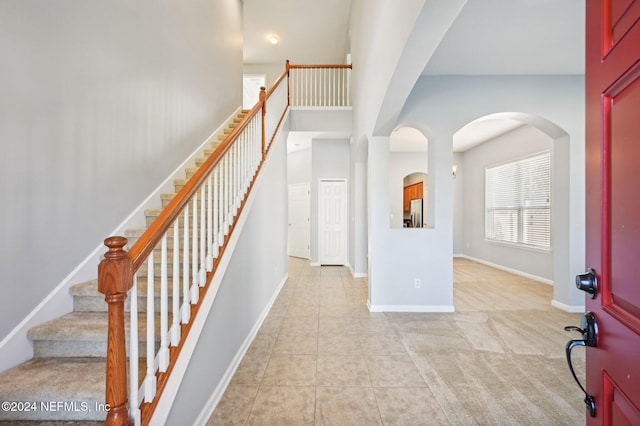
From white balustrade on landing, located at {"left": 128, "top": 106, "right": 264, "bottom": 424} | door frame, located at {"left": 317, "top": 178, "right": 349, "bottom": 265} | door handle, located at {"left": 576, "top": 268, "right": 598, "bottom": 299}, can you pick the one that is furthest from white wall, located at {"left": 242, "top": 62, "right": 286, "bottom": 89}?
door handle, located at {"left": 576, "top": 268, "right": 598, "bottom": 299}

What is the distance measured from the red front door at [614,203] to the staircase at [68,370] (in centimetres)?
185

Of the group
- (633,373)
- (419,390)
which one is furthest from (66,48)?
(419,390)

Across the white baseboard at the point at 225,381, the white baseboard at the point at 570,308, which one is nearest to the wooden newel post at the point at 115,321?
the white baseboard at the point at 225,381

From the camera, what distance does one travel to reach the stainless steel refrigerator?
7938 mm

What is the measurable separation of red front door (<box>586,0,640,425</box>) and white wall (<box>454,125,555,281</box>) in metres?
5.36

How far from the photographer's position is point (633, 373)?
573 millimetres

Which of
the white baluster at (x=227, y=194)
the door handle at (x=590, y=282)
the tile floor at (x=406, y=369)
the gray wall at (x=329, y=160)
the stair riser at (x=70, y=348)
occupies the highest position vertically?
the gray wall at (x=329, y=160)

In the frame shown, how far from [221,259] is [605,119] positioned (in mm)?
2000

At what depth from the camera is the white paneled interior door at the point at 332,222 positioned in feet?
21.2

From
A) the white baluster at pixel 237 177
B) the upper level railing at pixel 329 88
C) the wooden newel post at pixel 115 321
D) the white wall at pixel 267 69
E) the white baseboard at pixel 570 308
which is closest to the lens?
the wooden newel post at pixel 115 321

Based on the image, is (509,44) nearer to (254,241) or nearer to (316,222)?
(254,241)

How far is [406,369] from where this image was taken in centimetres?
222

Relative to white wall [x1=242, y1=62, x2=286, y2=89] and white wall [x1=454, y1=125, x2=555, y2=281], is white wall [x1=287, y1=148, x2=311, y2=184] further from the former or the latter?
white wall [x1=454, y1=125, x2=555, y2=281]

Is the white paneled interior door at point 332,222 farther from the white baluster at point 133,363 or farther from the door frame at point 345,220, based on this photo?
the white baluster at point 133,363
